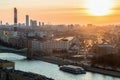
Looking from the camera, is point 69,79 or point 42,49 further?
point 42,49

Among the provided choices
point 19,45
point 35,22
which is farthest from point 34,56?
point 35,22

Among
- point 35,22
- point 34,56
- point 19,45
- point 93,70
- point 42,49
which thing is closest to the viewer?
point 93,70

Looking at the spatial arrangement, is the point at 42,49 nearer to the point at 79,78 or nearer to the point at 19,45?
the point at 19,45

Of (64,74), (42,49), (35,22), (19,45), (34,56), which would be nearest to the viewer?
(64,74)

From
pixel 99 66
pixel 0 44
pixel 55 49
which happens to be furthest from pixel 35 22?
pixel 99 66

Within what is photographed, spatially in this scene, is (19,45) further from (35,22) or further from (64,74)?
(35,22)

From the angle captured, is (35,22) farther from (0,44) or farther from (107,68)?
(107,68)

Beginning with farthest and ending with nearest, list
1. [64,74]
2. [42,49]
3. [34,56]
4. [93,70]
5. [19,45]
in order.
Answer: [19,45] → [42,49] → [34,56] → [93,70] → [64,74]

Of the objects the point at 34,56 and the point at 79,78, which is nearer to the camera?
the point at 79,78

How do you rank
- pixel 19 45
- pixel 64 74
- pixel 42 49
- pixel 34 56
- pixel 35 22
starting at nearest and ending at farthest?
pixel 64 74 → pixel 34 56 → pixel 42 49 → pixel 19 45 → pixel 35 22
